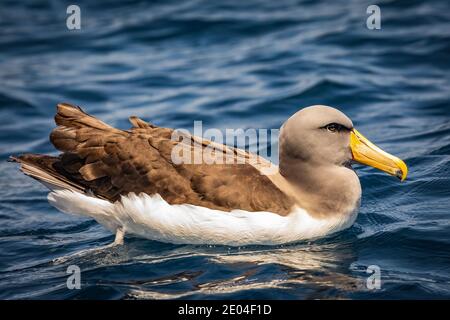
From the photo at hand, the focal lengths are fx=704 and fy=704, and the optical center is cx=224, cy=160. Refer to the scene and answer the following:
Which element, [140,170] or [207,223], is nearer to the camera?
[207,223]

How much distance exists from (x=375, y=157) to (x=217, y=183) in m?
1.86

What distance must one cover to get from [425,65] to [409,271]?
8916mm

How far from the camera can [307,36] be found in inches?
683

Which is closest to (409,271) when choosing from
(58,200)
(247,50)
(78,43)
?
(58,200)

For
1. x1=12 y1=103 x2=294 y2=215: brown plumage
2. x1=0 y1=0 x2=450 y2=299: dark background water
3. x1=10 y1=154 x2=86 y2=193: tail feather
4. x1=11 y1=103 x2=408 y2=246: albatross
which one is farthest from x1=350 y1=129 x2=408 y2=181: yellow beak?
x1=10 y1=154 x2=86 y2=193: tail feather

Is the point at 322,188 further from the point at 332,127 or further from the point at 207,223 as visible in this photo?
the point at 207,223

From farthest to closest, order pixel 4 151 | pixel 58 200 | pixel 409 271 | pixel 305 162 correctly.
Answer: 1. pixel 4 151
2. pixel 58 200
3. pixel 305 162
4. pixel 409 271

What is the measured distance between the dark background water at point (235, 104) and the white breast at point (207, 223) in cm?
16

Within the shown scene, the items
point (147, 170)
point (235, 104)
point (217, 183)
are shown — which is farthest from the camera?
point (235, 104)

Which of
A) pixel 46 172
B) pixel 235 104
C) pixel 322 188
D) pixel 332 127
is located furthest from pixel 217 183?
pixel 235 104

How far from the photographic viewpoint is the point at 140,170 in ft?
26.5

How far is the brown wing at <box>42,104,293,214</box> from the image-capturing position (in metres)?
7.73
